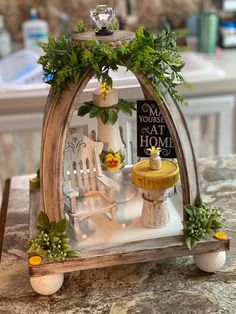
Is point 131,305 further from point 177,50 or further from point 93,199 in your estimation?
point 177,50

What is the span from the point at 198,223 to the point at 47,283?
1.13 ft

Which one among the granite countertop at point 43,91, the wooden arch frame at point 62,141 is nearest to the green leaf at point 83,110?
the wooden arch frame at point 62,141

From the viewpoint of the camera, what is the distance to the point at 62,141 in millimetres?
979

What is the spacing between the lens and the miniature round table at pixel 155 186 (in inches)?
41.4

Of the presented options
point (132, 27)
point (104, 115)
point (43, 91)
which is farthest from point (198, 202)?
point (132, 27)

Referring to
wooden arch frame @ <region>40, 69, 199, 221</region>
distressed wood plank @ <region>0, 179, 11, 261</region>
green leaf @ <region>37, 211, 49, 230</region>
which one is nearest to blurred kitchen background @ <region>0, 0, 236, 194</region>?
distressed wood plank @ <region>0, 179, 11, 261</region>

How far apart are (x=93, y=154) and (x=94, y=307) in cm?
33

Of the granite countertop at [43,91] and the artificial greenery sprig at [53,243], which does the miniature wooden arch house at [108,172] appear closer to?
the artificial greenery sprig at [53,243]

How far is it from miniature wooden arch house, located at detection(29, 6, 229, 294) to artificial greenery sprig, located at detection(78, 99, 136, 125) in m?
0.01

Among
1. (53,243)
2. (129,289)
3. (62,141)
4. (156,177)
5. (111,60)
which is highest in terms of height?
(111,60)

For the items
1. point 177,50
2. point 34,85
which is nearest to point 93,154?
point 177,50

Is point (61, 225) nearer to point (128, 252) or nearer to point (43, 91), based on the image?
point (128, 252)

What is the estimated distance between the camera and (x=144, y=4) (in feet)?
9.64

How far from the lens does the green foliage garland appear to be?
3.06ft
